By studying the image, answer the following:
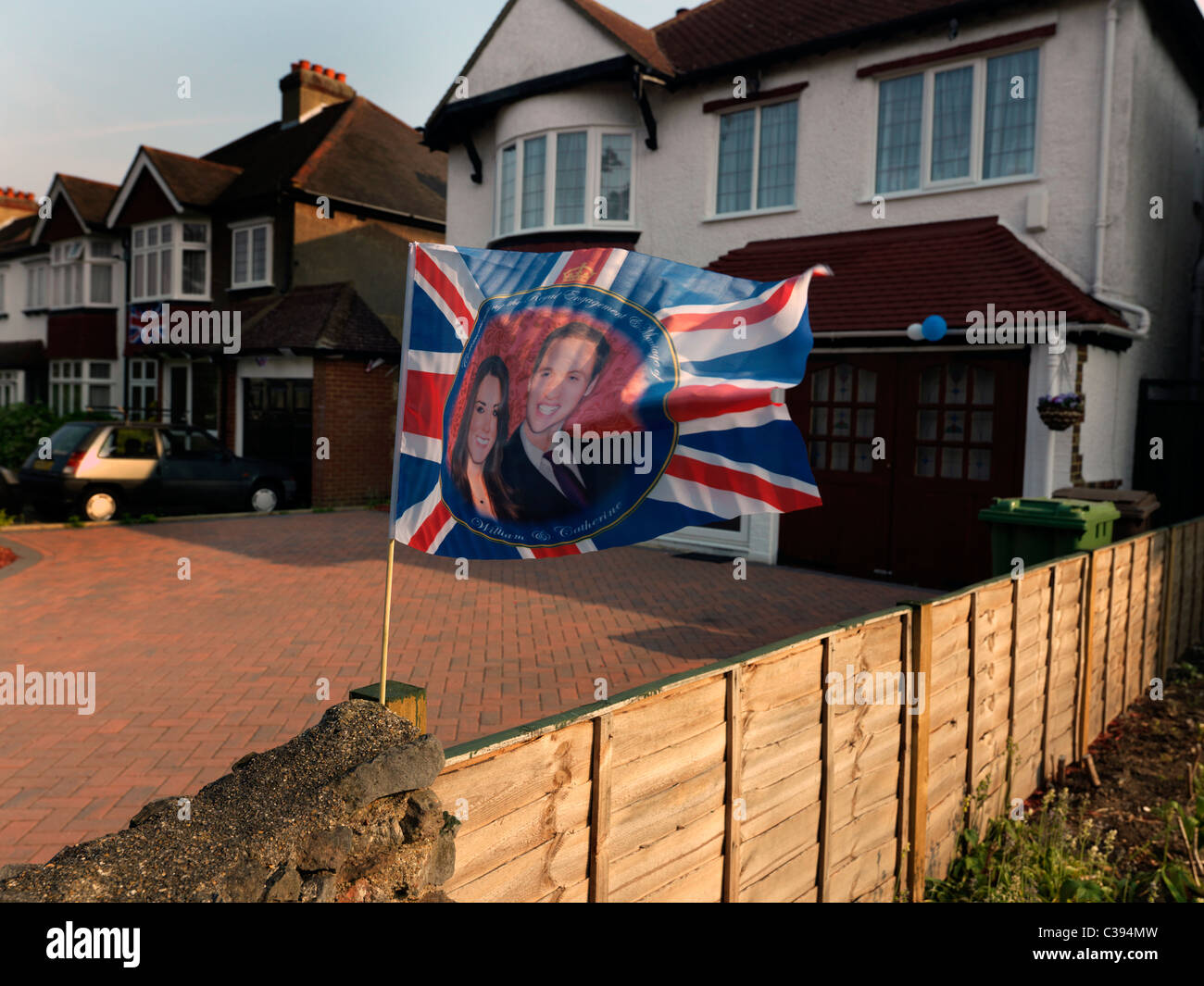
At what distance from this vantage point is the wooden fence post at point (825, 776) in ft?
12.4

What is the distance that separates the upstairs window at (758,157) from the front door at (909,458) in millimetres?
3147

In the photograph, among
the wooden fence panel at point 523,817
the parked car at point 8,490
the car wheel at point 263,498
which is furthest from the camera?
the car wheel at point 263,498

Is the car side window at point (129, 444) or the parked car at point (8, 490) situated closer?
the car side window at point (129, 444)

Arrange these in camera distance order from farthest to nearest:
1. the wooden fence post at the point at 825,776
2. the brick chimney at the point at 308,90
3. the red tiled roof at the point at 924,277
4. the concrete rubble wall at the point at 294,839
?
the brick chimney at the point at 308,90
the red tiled roof at the point at 924,277
the wooden fence post at the point at 825,776
the concrete rubble wall at the point at 294,839

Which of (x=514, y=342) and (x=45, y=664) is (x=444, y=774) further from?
(x=45, y=664)

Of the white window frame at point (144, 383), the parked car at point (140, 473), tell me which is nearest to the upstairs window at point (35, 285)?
the white window frame at point (144, 383)

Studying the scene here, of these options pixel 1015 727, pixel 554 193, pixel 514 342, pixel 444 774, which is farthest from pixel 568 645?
pixel 554 193

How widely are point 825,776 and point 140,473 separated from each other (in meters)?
15.2

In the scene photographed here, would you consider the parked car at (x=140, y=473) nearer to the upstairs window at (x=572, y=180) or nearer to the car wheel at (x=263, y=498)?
the car wheel at (x=263, y=498)

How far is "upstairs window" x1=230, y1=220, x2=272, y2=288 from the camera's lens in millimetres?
22031

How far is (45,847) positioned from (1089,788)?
631 centimetres

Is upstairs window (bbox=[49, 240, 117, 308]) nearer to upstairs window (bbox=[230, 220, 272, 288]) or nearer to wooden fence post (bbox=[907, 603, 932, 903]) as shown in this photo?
upstairs window (bbox=[230, 220, 272, 288])

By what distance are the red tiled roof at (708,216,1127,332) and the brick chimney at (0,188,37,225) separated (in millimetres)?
35303

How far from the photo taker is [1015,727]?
5.53 metres
